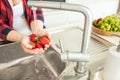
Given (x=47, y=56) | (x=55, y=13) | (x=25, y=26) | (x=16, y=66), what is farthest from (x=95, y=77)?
(x=55, y=13)

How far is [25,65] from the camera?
100 centimetres

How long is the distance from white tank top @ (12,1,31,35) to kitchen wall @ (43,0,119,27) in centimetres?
65

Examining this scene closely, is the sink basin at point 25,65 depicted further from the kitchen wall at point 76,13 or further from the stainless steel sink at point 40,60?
the kitchen wall at point 76,13

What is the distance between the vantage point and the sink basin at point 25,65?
925 millimetres

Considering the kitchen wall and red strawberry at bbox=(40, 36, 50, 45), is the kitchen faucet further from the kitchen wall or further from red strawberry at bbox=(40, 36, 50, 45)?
the kitchen wall

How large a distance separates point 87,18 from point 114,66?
18 cm

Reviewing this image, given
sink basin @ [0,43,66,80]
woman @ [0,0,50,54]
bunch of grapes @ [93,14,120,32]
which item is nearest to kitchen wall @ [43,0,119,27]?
woman @ [0,0,50,54]

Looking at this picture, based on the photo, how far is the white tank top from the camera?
44.1 inches

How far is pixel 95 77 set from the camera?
62 cm

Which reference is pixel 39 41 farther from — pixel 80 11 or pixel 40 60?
pixel 80 11

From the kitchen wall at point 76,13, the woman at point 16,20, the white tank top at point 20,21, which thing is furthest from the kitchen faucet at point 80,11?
the kitchen wall at point 76,13

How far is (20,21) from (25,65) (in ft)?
1.12

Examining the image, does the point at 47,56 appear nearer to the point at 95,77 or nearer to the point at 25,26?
the point at 25,26

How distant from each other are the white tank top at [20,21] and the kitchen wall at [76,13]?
65cm
